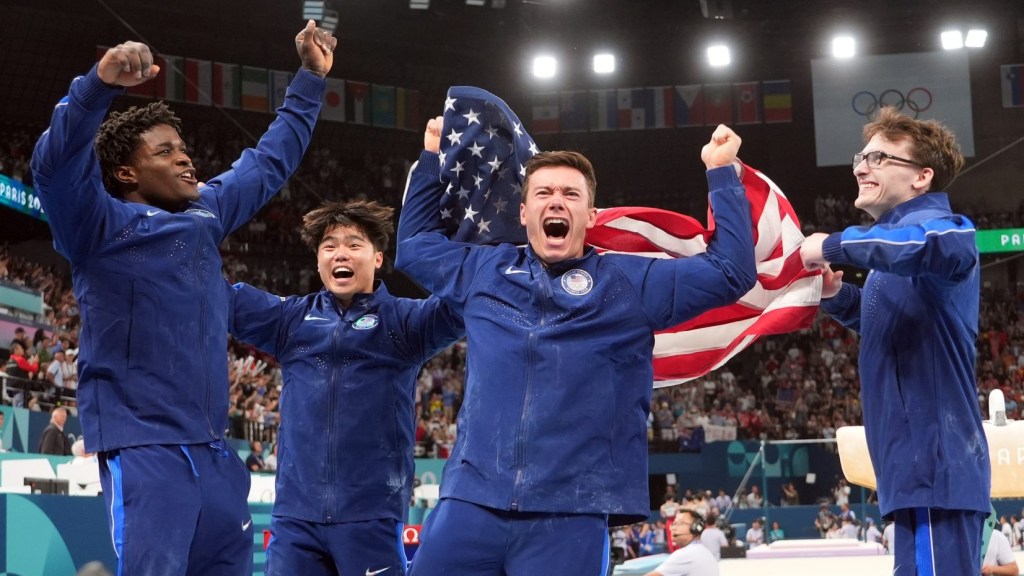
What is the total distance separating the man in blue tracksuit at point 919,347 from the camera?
11.9ft

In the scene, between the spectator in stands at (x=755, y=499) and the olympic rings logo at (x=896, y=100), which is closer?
the spectator in stands at (x=755, y=499)

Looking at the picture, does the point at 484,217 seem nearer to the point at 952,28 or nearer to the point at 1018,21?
the point at 952,28

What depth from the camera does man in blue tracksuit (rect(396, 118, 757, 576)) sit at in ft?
10.6

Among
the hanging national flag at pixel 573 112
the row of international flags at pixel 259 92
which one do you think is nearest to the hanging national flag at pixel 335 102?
the row of international flags at pixel 259 92

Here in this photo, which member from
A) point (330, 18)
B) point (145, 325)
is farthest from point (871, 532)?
point (330, 18)

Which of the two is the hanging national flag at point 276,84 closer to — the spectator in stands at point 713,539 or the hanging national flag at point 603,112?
the hanging national flag at point 603,112

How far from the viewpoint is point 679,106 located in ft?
101

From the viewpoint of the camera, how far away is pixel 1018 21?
3022 centimetres

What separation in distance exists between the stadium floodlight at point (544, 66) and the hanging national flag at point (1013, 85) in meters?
11.9

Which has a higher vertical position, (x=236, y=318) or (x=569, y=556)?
(x=236, y=318)

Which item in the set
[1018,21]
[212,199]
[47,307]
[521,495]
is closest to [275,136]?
[212,199]

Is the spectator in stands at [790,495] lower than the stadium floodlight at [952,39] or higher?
lower

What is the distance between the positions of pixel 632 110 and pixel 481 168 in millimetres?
27064

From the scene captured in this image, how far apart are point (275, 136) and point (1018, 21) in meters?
30.4
